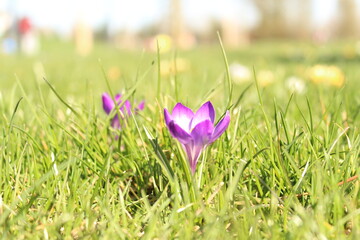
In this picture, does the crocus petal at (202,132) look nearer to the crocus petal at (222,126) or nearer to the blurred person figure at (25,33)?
the crocus petal at (222,126)

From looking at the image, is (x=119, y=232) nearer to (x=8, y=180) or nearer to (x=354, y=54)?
(x=8, y=180)

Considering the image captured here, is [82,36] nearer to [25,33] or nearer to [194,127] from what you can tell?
[25,33]

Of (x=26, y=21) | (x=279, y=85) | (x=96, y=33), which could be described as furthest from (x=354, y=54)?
(x=96, y=33)

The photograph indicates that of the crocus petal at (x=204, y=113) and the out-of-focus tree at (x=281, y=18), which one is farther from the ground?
the crocus petal at (x=204, y=113)

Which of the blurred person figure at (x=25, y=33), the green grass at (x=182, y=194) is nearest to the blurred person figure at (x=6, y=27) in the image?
the blurred person figure at (x=25, y=33)

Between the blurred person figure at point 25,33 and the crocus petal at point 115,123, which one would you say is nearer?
the crocus petal at point 115,123

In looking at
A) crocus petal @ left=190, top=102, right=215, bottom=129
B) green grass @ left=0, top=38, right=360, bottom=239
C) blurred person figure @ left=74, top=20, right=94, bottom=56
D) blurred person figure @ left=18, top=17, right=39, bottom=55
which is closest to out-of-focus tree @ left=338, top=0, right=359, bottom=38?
blurred person figure @ left=74, top=20, right=94, bottom=56
